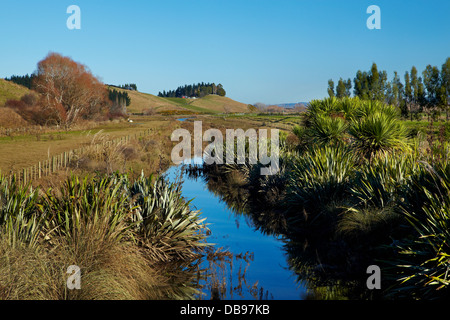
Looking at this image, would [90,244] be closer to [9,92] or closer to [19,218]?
[19,218]

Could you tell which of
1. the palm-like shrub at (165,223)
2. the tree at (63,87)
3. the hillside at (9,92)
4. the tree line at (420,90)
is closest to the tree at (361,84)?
the tree line at (420,90)

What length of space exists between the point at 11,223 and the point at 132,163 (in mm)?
16343

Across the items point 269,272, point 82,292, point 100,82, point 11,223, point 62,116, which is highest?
point 100,82

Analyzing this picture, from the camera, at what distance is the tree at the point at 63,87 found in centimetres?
5772

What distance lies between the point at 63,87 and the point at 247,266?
58063 millimetres

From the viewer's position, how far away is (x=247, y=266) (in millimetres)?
9250

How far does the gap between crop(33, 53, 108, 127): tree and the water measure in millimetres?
48900

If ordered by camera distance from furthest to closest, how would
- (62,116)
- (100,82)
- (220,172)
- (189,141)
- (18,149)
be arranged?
(100,82) → (62,116) → (189,141) → (18,149) → (220,172)

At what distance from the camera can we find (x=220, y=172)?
22.5 metres

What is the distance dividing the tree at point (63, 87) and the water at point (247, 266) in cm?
4890

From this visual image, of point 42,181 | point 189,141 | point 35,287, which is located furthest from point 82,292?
point 189,141

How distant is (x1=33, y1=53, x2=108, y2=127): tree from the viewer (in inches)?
2272

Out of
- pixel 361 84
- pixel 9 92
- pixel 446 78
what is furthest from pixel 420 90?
pixel 9 92
